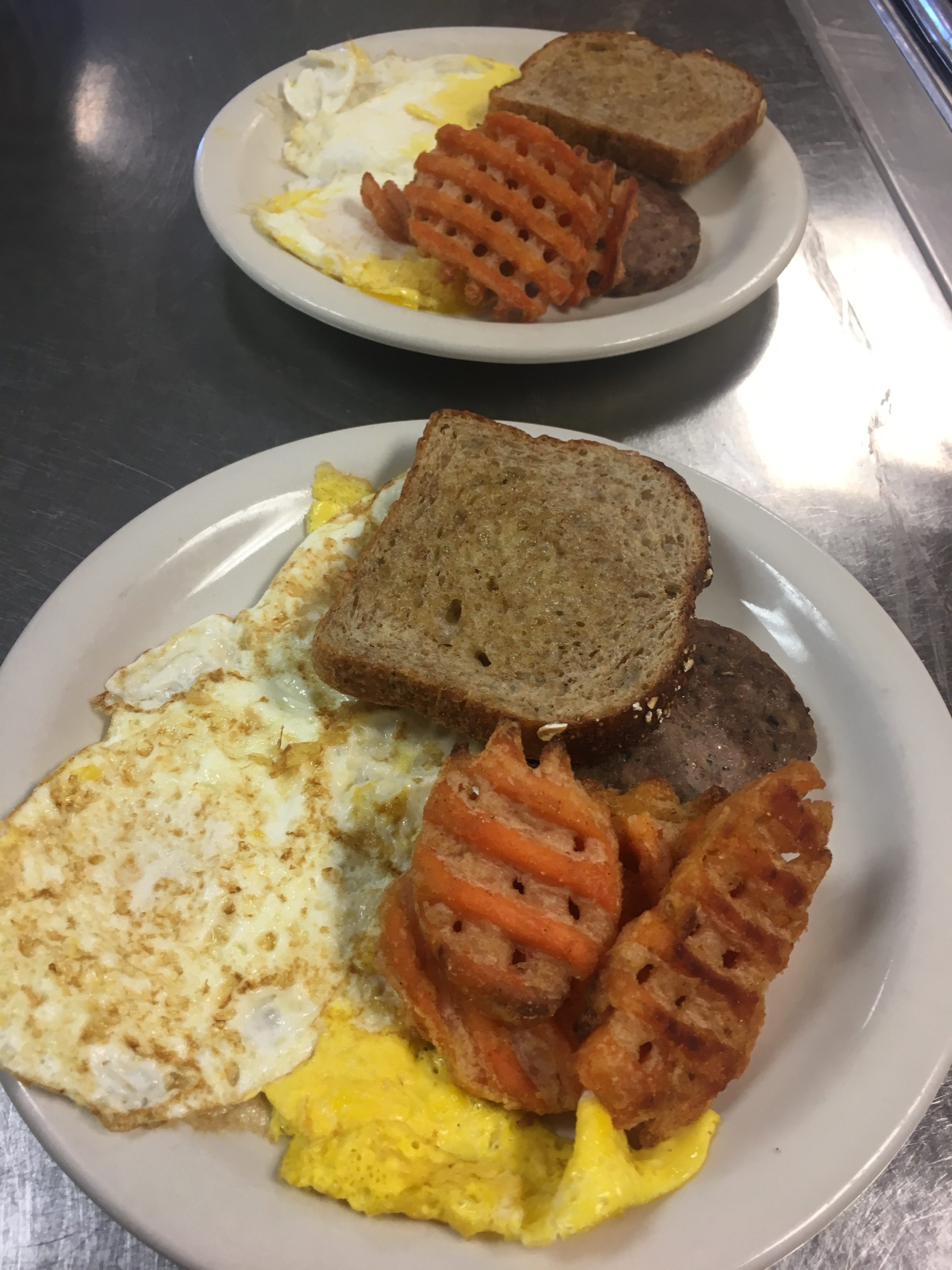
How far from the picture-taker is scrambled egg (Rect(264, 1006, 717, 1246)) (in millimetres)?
1279

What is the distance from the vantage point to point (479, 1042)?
1.43 meters

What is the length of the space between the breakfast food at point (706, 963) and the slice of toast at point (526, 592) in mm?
424

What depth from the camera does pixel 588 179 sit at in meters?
2.70

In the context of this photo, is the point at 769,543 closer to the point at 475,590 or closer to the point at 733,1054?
the point at 475,590

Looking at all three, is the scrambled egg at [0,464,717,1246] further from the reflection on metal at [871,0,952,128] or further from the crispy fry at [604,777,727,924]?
the reflection on metal at [871,0,952,128]

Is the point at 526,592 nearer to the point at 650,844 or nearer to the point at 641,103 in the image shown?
the point at 650,844

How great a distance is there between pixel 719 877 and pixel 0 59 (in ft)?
16.2

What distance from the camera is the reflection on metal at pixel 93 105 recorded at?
3822mm

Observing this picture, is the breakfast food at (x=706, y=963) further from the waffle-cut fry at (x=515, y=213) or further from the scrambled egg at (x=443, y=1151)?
the waffle-cut fry at (x=515, y=213)

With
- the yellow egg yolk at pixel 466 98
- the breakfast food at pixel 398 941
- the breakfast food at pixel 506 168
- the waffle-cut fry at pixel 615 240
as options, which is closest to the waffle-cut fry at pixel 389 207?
the breakfast food at pixel 506 168

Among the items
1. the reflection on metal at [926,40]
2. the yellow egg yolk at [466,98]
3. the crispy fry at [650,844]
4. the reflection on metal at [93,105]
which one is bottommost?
the crispy fry at [650,844]

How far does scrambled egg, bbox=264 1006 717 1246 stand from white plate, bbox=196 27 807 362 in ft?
6.13

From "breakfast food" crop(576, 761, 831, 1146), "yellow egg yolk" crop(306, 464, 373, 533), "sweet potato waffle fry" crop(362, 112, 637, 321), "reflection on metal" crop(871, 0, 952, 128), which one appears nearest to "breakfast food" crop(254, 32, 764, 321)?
"sweet potato waffle fry" crop(362, 112, 637, 321)

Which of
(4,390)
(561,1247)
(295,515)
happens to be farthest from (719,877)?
(4,390)
